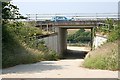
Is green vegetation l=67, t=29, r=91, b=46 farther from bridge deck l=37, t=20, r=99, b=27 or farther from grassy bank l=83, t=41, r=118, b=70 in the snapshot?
grassy bank l=83, t=41, r=118, b=70

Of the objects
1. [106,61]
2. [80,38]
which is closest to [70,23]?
[106,61]

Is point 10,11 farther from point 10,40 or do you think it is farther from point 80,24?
point 80,24

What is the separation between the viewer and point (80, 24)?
157 ft

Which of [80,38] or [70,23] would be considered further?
[80,38]

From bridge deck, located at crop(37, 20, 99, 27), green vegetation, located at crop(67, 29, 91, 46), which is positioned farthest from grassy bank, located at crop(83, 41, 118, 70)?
green vegetation, located at crop(67, 29, 91, 46)

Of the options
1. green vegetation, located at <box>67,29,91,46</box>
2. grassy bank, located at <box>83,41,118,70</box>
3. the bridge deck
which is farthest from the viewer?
green vegetation, located at <box>67,29,91,46</box>

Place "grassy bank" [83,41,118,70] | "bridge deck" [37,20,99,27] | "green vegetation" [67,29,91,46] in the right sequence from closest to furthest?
1. "grassy bank" [83,41,118,70]
2. "bridge deck" [37,20,99,27]
3. "green vegetation" [67,29,91,46]

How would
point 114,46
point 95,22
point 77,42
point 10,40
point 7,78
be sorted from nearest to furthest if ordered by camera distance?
point 7,78 → point 114,46 → point 10,40 → point 95,22 → point 77,42

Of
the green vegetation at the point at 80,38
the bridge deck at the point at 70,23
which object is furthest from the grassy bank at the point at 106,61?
the green vegetation at the point at 80,38

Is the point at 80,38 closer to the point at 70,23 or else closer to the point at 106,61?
the point at 70,23

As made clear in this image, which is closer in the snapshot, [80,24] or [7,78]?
[7,78]

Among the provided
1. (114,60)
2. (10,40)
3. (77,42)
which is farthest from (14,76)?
(77,42)

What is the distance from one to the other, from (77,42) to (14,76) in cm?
7912

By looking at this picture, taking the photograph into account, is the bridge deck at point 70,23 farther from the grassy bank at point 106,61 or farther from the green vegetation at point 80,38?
the green vegetation at point 80,38
